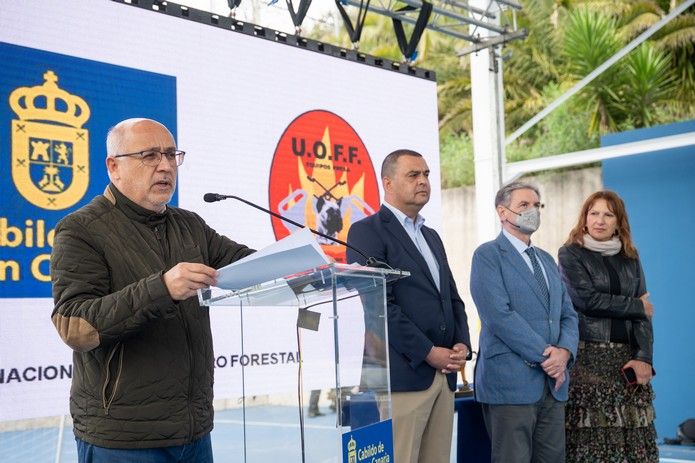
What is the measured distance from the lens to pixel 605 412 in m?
3.99

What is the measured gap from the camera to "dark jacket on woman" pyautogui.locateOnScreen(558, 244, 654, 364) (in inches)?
159

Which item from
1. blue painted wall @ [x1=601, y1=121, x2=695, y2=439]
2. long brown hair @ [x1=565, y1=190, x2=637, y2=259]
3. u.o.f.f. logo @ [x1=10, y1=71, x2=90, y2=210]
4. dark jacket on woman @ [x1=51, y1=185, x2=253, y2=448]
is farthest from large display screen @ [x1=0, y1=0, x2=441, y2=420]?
blue painted wall @ [x1=601, y1=121, x2=695, y2=439]

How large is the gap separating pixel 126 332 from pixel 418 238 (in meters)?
1.94

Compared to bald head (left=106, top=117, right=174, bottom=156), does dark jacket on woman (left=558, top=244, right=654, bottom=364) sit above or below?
below

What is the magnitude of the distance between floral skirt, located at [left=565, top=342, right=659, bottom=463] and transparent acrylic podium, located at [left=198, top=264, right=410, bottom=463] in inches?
81.6

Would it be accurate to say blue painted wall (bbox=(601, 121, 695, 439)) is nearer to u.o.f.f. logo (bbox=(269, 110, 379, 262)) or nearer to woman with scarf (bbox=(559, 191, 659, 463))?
u.o.f.f. logo (bbox=(269, 110, 379, 262))

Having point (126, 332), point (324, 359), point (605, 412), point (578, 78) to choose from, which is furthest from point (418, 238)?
point (578, 78)

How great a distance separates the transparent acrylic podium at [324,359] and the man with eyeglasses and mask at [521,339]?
1518mm

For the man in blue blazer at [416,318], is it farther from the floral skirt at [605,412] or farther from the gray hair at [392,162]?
the floral skirt at [605,412]

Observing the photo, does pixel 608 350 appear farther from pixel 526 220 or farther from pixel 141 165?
pixel 141 165

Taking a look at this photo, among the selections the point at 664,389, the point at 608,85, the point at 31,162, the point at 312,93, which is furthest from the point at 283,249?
the point at 608,85

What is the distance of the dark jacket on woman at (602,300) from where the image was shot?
4051 mm

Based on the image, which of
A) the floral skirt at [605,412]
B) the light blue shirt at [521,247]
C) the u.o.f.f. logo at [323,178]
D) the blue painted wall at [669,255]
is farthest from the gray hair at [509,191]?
the blue painted wall at [669,255]

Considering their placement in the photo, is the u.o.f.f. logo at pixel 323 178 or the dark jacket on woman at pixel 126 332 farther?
the u.o.f.f. logo at pixel 323 178
